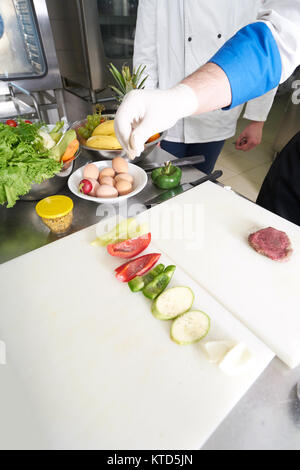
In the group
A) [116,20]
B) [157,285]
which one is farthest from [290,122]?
[157,285]

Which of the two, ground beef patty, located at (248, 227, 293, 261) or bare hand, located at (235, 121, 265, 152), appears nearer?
ground beef patty, located at (248, 227, 293, 261)

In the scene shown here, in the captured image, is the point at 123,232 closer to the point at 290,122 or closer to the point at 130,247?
the point at 130,247

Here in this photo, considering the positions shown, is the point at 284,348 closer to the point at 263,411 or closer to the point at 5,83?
the point at 263,411

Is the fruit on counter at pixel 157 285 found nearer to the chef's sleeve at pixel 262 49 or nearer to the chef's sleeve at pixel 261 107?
the chef's sleeve at pixel 262 49

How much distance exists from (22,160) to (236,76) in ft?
1.99

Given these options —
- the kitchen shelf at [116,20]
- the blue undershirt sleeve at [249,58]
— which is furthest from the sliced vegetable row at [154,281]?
the kitchen shelf at [116,20]

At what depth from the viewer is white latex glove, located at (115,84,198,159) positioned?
2.15ft

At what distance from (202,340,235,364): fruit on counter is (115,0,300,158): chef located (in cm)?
52

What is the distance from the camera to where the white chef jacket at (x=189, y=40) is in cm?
110

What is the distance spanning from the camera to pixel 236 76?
0.66m

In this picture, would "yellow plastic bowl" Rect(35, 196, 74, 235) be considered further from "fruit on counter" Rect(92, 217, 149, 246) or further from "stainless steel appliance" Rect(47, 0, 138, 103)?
"stainless steel appliance" Rect(47, 0, 138, 103)

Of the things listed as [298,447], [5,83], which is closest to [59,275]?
[298,447]

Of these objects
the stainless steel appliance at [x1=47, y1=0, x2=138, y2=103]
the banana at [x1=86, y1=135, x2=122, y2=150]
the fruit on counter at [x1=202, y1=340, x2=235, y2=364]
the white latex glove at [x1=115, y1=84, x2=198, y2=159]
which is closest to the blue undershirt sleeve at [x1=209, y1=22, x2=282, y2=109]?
the white latex glove at [x1=115, y1=84, x2=198, y2=159]
